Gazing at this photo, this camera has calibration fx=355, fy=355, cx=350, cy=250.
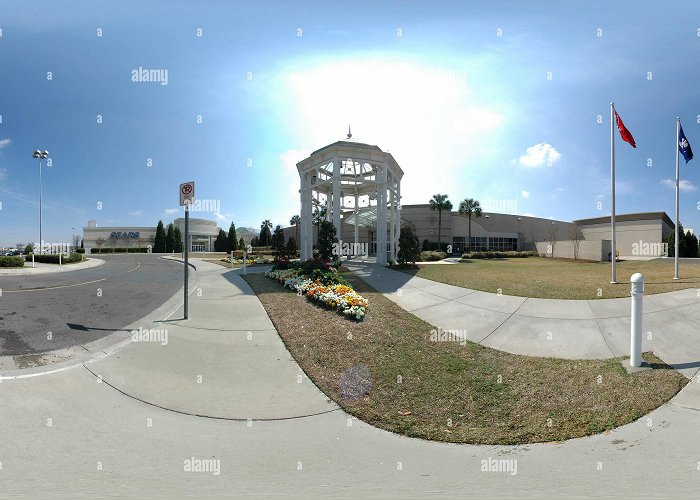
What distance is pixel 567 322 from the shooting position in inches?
314

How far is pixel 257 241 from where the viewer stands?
77875 mm

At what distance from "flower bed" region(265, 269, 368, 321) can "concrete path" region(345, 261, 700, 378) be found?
168cm

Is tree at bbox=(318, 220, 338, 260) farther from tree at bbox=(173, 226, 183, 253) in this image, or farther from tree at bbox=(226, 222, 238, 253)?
tree at bbox=(173, 226, 183, 253)

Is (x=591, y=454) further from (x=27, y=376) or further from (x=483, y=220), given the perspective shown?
(x=483, y=220)

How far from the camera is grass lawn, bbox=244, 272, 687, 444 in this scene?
4.30m

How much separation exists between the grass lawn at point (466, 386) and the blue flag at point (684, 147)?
502 inches

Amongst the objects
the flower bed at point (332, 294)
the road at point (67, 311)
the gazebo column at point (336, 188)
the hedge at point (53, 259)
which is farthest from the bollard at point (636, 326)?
the hedge at point (53, 259)

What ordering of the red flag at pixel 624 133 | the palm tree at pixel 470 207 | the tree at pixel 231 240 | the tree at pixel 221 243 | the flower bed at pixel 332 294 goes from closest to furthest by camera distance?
the flower bed at pixel 332 294, the red flag at pixel 624 133, the palm tree at pixel 470 207, the tree at pixel 231 240, the tree at pixel 221 243

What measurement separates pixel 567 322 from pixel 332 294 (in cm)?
575

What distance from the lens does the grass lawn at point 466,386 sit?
4.30m

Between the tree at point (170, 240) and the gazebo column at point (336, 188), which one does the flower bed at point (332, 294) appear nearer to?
the gazebo column at point (336, 188)

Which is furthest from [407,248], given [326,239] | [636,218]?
[636,218]

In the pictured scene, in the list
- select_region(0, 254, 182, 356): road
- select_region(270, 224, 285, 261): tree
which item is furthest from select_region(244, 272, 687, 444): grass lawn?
select_region(270, 224, 285, 261): tree

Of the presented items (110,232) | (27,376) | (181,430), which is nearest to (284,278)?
(27,376)
